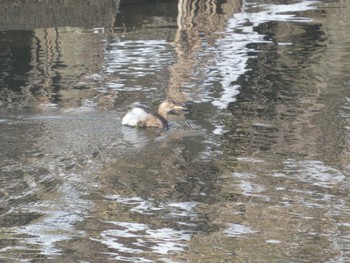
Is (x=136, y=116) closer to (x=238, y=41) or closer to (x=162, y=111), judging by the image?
(x=162, y=111)

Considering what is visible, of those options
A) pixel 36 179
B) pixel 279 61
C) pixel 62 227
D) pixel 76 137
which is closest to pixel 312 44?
pixel 279 61

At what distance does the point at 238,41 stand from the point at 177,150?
786 centimetres

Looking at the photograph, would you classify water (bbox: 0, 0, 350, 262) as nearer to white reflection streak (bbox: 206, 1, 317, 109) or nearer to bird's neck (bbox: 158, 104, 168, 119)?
white reflection streak (bbox: 206, 1, 317, 109)

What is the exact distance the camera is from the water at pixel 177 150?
657 cm

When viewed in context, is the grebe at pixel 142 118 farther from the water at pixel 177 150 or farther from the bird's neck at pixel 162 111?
the bird's neck at pixel 162 111

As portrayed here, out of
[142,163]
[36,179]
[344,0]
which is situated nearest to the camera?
[36,179]

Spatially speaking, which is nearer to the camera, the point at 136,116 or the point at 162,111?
the point at 136,116

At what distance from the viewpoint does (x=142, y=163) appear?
857cm

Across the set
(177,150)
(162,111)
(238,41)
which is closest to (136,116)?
(162,111)

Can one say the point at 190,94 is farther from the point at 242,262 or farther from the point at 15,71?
the point at 242,262

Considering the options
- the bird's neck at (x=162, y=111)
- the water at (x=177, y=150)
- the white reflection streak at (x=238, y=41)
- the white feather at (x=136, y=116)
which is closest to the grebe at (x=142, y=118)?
the white feather at (x=136, y=116)

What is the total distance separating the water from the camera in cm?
657

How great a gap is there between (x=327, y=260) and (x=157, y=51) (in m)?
9.50

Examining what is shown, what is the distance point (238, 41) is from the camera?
1658 cm
